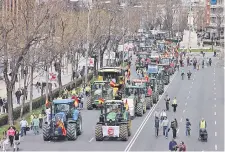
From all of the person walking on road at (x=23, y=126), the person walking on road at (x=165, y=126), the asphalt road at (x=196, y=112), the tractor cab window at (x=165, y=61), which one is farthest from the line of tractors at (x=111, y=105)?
the tractor cab window at (x=165, y=61)

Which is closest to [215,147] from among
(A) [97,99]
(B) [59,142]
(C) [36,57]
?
(B) [59,142]

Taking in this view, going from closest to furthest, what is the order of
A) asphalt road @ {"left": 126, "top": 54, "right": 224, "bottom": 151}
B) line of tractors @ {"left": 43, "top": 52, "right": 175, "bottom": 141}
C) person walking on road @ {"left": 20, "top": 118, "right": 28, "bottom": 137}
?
line of tractors @ {"left": 43, "top": 52, "right": 175, "bottom": 141}
asphalt road @ {"left": 126, "top": 54, "right": 224, "bottom": 151}
person walking on road @ {"left": 20, "top": 118, "right": 28, "bottom": 137}

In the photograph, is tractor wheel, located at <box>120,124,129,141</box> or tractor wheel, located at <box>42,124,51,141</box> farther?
tractor wheel, located at <box>120,124,129,141</box>

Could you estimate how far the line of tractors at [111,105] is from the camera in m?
41.3

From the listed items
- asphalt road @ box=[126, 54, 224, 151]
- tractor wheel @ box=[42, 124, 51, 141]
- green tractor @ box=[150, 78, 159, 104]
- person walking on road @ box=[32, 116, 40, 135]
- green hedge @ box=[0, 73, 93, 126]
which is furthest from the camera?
green tractor @ box=[150, 78, 159, 104]

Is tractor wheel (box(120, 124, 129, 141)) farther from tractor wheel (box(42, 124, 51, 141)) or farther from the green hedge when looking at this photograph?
the green hedge

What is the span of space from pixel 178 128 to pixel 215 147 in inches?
279

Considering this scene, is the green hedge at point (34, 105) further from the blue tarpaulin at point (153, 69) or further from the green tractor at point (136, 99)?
the blue tarpaulin at point (153, 69)

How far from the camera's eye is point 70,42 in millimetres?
69562

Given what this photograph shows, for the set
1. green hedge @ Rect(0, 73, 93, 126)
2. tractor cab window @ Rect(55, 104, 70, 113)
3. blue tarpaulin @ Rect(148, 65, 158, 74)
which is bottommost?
green hedge @ Rect(0, 73, 93, 126)

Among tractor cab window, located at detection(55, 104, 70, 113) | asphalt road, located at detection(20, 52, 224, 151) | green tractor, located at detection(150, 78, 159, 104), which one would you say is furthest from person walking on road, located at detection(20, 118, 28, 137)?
green tractor, located at detection(150, 78, 159, 104)

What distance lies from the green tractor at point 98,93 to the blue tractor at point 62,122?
14573 mm

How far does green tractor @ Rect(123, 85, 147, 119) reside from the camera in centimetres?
5166

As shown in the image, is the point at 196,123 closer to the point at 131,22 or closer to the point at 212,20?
the point at 131,22
